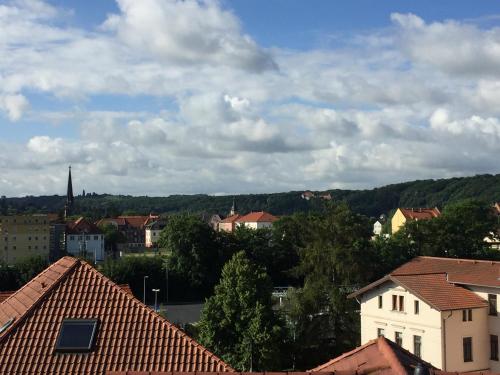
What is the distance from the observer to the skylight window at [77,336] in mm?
11625

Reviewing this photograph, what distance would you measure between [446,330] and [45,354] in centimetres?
2354

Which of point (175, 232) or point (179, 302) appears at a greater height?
point (175, 232)

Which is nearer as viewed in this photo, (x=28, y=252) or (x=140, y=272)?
(x=140, y=272)

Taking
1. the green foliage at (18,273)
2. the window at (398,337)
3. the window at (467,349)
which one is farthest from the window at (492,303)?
the green foliage at (18,273)

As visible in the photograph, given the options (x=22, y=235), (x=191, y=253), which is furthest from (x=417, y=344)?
(x=22, y=235)

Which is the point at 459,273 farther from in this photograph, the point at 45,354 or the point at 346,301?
the point at 45,354

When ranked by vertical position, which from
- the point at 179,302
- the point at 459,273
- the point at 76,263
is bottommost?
the point at 179,302

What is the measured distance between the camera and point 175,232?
71.2m

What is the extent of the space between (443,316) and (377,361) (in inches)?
956

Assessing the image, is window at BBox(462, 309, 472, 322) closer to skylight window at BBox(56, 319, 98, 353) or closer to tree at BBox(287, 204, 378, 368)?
tree at BBox(287, 204, 378, 368)

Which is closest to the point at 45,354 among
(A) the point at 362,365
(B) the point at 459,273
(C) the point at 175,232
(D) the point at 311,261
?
(A) the point at 362,365

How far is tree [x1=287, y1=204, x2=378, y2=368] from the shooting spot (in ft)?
126

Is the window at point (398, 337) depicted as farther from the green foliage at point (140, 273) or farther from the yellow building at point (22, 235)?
the yellow building at point (22, 235)

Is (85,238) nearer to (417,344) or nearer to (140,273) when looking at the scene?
(140,273)
